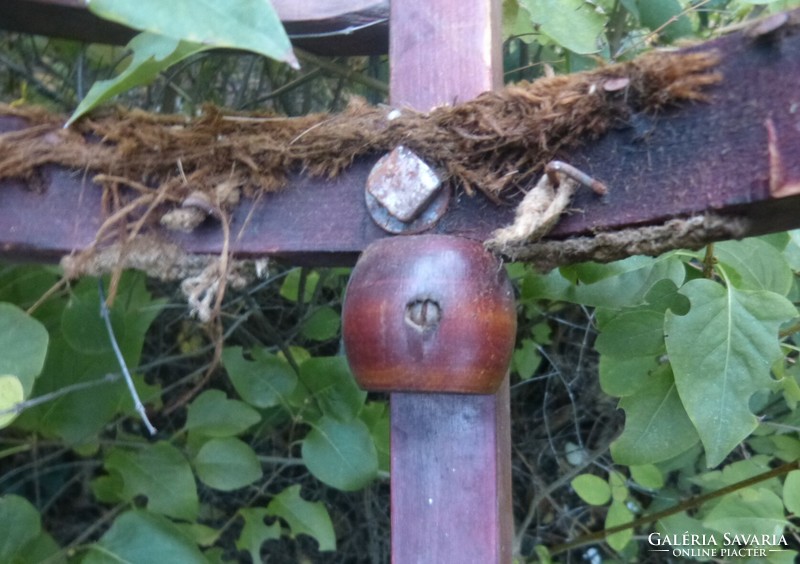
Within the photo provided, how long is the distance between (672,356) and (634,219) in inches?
7.1

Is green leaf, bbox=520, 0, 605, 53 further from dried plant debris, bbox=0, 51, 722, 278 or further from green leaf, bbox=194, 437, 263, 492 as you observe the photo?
green leaf, bbox=194, 437, 263, 492

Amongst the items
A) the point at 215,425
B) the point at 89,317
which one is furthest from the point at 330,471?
the point at 89,317

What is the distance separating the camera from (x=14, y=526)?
2.05 feet

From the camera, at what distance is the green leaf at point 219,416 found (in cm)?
69

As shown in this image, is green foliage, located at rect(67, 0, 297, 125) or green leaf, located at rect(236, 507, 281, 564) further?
green leaf, located at rect(236, 507, 281, 564)

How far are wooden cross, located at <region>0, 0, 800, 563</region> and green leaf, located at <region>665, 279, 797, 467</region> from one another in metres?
0.14

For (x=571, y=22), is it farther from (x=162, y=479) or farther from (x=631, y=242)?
(x=162, y=479)

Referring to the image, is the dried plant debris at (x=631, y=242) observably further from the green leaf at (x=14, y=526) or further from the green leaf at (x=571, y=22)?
the green leaf at (x=14, y=526)

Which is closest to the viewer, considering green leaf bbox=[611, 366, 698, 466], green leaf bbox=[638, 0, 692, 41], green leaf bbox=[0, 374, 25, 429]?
green leaf bbox=[0, 374, 25, 429]

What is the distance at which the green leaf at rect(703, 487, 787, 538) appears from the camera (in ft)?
2.20

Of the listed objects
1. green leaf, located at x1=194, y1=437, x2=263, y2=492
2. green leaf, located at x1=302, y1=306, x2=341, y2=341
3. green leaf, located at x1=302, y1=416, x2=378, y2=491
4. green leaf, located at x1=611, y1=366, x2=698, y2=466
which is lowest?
green leaf, located at x1=302, y1=306, x2=341, y2=341

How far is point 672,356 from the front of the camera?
462mm

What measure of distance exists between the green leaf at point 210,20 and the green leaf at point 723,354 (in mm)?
Result: 346

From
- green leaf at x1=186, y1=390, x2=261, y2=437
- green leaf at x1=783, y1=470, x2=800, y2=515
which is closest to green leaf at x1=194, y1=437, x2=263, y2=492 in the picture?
green leaf at x1=186, y1=390, x2=261, y2=437
